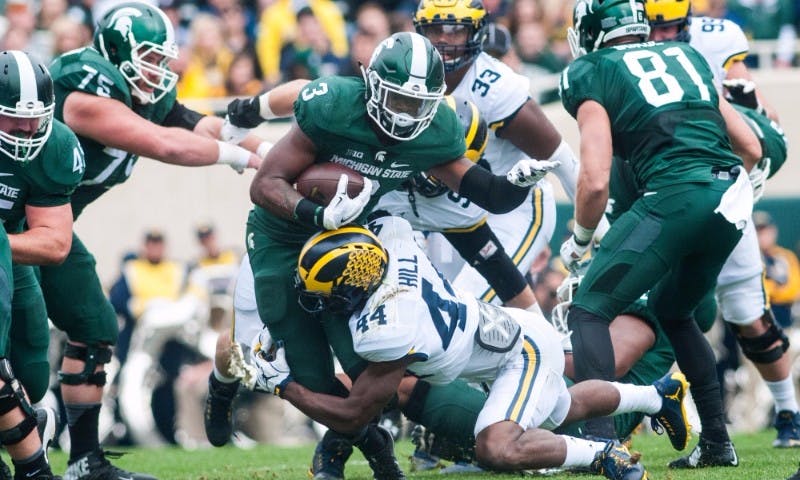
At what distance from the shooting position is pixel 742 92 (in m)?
7.09

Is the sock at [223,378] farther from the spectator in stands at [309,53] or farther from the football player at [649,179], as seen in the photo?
the spectator in stands at [309,53]

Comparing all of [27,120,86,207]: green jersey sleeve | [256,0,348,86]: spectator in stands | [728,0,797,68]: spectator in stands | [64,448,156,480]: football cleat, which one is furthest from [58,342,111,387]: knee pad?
[728,0,797,68]: spectator in stands

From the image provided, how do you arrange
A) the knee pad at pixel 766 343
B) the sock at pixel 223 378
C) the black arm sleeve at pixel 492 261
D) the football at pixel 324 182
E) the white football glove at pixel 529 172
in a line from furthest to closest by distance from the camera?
1. the knee pad at pixel 766 343
2. the black arm sleeve at pixel 492 261
3. the sock at pixel 223 378
4. the white football glove at pixel 529 172
5. the football at pixel 324 182

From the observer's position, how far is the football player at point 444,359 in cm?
498

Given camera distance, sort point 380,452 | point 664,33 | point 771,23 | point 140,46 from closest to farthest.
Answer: point 380,452
point 140,46
point 664,33
point 771,23

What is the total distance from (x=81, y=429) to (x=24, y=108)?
1528 mm

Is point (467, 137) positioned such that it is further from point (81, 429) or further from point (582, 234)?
point (81, 429)

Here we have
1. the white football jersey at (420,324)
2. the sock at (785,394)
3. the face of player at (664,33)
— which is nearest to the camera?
the white football jersey at (420,324)

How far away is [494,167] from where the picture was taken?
6961mm

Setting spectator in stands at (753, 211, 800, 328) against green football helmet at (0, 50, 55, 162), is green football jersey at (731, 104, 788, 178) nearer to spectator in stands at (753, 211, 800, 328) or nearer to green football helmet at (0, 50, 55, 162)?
spectator in stands at (753, 211, 800, 328)

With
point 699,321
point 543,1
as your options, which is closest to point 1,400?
point 699,321

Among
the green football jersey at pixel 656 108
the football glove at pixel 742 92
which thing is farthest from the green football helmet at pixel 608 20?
the football glove at pixel 742 92

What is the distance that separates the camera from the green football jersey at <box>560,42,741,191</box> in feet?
18.2

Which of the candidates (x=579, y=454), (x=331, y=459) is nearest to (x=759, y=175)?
(x=579, y=454)
